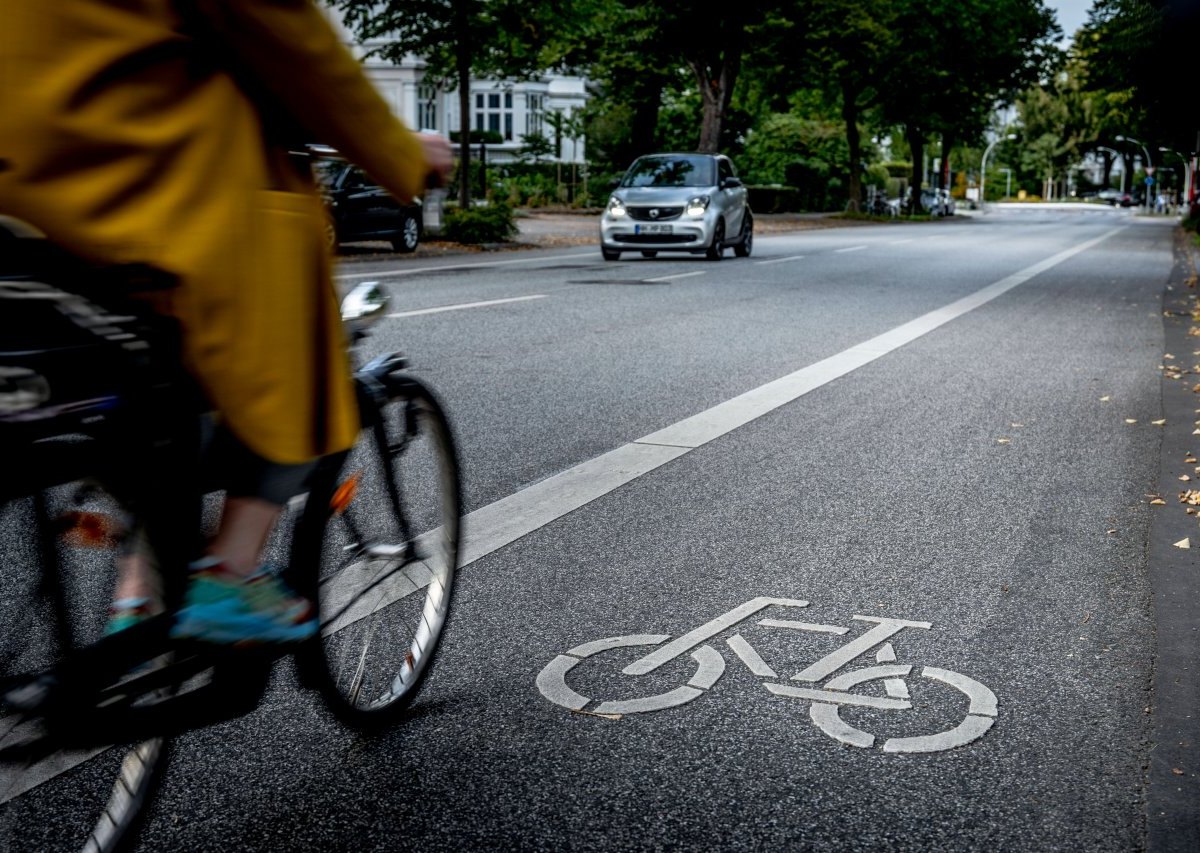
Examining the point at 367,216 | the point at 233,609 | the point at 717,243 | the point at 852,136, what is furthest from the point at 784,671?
the point at 852,136

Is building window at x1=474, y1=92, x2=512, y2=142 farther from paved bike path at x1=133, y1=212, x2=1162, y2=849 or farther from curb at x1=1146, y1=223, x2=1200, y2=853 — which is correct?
paved bike path at x1=133, y1=212, x2=1162, y2=849

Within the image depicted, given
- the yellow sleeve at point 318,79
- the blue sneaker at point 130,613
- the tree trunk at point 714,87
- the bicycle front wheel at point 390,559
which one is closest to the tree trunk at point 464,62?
the tree trunk at point 714,87

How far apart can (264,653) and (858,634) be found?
2063 mm

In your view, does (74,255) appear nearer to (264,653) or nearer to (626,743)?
(264,653)

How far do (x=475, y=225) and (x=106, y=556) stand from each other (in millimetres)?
23472

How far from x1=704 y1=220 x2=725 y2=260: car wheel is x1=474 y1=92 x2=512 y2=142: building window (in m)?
43.1

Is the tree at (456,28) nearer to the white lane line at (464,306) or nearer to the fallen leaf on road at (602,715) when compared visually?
the white lane line at (464,306)

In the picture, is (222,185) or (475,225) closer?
(222,185)

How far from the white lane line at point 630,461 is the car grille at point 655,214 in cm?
1155

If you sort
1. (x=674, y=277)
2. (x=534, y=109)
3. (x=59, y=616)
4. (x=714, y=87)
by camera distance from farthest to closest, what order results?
(x=534, y=109), (x=714, y=87), (x=674, y=277), (x=59, y=616)

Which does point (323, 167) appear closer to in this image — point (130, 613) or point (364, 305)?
point (364, 305)

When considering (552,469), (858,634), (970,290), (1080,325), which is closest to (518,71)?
(970,290)

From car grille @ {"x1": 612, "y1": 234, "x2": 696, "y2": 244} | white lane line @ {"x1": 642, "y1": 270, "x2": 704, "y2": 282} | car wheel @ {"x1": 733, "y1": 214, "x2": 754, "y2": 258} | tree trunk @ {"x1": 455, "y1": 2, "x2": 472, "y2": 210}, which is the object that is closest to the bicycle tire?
white lane line @ {"x1": 642, "y1": 270, "x2": 704, "y2": 282}

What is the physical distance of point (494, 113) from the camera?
6519 cm
